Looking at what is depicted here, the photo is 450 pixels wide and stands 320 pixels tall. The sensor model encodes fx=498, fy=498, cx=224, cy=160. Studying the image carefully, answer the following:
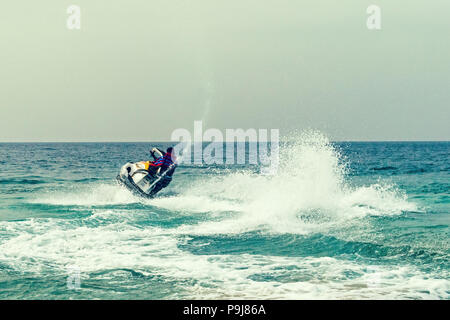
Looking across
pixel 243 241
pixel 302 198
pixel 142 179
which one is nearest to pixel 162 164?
pixel 142 179

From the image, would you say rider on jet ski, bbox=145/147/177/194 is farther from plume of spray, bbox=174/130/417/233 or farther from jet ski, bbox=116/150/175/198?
plume of spray, bbox=174/130/417/233

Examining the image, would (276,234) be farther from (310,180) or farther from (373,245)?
(310,180)

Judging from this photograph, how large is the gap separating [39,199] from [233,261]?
52.5 ft

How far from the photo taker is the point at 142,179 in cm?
2250

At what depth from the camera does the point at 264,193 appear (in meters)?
20.8

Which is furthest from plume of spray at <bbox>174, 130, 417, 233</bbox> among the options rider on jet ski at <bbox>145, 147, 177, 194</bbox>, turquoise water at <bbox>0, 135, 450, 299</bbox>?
rider on jet ski at <bbox>145, 147, 177, 194</bbox>

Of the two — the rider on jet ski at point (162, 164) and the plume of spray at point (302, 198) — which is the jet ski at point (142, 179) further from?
the plume of spray at point (302, 198)

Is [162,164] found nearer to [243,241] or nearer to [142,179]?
[142,179]

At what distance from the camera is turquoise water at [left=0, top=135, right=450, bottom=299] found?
31.2ft

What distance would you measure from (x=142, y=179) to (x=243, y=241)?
32.5 feet

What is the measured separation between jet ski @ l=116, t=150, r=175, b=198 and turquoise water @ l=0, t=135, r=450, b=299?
0.57m

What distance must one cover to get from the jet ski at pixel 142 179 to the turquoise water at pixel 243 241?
57 centimetres
